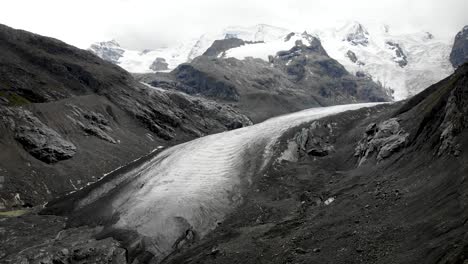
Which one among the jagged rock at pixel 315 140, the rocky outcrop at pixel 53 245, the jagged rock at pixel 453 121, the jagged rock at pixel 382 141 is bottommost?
the rocky outcrop at pixel 53 245

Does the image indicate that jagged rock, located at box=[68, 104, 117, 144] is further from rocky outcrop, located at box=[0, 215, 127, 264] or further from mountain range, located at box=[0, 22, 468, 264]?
rocky outcrop, located at box=[0, 215, 127, 264]

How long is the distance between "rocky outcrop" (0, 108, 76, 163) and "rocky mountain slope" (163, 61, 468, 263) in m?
32.4

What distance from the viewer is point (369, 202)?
34562 millimetres

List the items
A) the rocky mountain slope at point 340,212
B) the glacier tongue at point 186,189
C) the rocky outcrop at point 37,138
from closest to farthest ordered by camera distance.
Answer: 1. the rocky mountain slope at point 340,212
2. the glacier tongue at point 186,189
3. the rocky outcrop at point 37,138

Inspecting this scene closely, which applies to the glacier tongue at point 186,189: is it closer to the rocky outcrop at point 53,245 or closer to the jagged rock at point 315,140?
the rocky outcrop at point 53,245

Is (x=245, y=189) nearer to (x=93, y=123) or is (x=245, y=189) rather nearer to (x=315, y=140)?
(x=315, y=140)

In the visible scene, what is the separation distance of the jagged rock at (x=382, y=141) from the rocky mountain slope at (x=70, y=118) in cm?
3733

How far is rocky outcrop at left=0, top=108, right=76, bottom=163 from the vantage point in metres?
64.5

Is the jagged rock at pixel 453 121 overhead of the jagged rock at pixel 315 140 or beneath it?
overhead

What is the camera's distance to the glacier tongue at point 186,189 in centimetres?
4053

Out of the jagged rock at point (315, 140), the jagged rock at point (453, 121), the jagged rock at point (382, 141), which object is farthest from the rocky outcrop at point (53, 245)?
the jagged rock at point (315, 140)

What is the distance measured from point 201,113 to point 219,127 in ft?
24.1

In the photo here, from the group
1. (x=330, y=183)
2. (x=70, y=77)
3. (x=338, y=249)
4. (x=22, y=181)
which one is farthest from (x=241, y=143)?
(x=70, y=77)

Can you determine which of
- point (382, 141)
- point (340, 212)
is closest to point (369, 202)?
point (340, 212)
